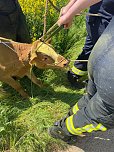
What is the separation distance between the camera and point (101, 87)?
2422mm

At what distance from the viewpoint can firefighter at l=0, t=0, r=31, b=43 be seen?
3.83 metres

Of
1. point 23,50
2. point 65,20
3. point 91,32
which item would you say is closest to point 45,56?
point 23,50

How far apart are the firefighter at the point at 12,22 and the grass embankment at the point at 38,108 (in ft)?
1.78

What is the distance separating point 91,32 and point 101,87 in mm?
1312

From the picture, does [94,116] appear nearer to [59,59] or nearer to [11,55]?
[59,59]

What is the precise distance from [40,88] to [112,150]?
137 cm

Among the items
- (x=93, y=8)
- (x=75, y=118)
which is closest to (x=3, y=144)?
(x=75, y=118)

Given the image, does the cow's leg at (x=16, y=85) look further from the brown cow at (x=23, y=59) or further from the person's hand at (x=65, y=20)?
the person's hand at (x=65, y=20)

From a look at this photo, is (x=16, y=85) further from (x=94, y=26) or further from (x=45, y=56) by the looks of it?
(x=94, y=26)

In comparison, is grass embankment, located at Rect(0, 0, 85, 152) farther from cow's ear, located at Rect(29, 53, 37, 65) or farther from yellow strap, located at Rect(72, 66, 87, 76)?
cow's ear, located at Rect(29, 53, 37, 65)

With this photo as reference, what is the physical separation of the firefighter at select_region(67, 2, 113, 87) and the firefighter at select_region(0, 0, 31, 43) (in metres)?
0.76

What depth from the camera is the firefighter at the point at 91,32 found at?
3.30m

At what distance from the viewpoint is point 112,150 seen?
3.40 metres

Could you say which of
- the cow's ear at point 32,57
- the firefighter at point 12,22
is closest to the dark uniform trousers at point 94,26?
the cow's ear at point 32,57
